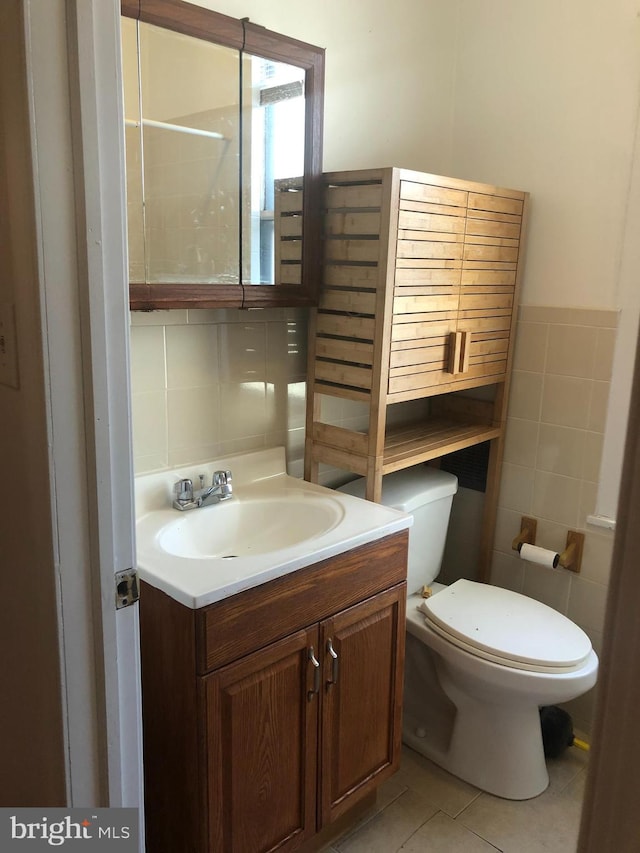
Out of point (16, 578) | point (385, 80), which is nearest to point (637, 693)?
point (16, 578)

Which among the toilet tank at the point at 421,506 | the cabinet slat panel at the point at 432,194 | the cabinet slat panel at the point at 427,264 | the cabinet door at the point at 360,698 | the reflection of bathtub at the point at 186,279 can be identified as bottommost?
the cabinet door at the point at 360,698

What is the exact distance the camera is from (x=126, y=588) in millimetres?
1072

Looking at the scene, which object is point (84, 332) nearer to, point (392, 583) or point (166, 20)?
point (166, 20)

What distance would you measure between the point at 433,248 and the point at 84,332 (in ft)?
3.85

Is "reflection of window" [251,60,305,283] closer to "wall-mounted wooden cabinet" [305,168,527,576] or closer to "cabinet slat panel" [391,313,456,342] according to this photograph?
"wall-mounted wooden cabinet" [305,168,527,576]

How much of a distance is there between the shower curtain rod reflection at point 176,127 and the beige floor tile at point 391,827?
1.77 meters

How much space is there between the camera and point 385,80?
6.90 feet

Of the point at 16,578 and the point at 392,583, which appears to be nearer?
the point at 16,578

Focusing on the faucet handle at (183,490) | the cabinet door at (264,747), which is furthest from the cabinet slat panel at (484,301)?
the cabinet door at (264,747)

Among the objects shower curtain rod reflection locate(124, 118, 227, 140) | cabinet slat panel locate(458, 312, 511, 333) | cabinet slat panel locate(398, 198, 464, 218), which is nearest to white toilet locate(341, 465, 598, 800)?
cabinet slat panel locate(458, 312, 511, 333)

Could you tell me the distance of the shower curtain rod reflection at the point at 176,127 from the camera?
151cm

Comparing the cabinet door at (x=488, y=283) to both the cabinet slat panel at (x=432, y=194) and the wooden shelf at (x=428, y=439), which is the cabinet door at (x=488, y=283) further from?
the wooden shelf at (x=428, y=439)

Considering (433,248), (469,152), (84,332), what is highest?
(469,152)

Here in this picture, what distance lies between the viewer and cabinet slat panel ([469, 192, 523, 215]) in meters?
2.01
